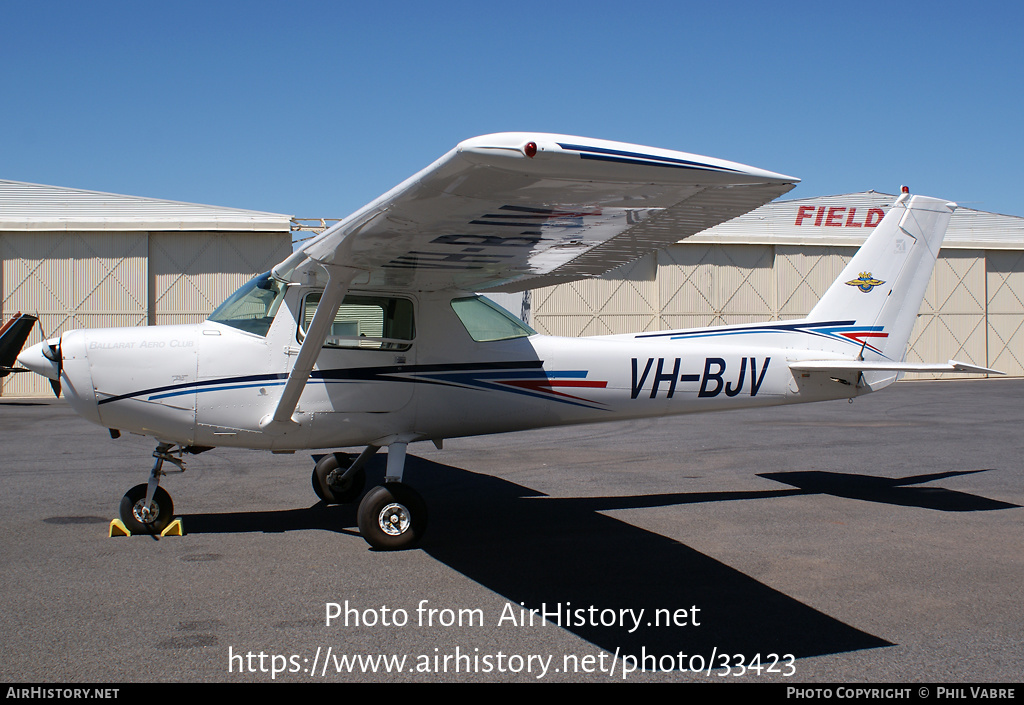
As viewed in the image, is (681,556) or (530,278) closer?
(681,556)

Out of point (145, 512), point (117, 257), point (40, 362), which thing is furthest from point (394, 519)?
point (117, 257)

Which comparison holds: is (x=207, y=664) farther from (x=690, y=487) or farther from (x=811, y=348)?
(x=811, y=348)

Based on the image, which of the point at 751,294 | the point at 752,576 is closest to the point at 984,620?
the point at 752,576

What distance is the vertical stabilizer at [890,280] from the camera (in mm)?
7625

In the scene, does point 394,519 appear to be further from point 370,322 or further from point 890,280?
point 890,280

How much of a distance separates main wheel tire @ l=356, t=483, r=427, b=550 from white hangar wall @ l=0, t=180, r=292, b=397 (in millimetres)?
20839

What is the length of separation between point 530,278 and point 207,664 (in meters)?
3.99

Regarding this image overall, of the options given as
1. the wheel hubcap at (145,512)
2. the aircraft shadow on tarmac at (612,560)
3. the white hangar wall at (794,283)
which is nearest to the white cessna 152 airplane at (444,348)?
the wheel hubcap at (145,512)

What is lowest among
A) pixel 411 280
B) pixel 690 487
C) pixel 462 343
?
pixel 690 487

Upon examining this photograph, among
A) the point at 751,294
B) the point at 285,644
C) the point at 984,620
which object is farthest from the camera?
the point at 751,294

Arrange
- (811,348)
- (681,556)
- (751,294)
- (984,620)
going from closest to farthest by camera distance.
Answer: (984,620) < (681,556) < (811,348) < (751,294)

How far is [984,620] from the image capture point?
3.94m

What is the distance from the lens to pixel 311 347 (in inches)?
209

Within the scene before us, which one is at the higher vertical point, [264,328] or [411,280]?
[411,280]
